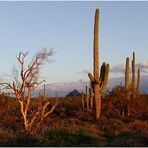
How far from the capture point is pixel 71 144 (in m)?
15.1

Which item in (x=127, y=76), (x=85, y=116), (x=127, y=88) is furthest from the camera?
(x=127, y=88)

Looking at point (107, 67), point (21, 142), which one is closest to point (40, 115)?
point (21, 142)

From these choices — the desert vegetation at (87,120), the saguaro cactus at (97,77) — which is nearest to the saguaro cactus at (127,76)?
the desert vegetation at (87,120)

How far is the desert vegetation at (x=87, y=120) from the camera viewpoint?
15.7 meters

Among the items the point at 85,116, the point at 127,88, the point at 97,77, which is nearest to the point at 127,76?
the point at 127,88

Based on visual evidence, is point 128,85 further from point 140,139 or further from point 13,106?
point 140,139

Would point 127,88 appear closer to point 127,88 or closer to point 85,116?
point 127,88

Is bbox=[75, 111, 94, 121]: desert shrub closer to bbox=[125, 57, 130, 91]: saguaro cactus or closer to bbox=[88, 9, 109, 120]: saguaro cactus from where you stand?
bbox=[88, 9, 109, 120]: saguaro cactus

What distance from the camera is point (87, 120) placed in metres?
26.9

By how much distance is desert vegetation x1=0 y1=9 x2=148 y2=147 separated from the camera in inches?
617

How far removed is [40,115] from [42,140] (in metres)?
5.41

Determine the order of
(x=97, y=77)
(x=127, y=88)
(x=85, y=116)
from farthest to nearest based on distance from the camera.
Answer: (x=127, y=88)
(x=85, y=116)
(x=97, y=77)

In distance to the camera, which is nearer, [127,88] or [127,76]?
[127,76]

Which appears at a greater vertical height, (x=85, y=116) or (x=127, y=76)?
(x=127, y=76)
